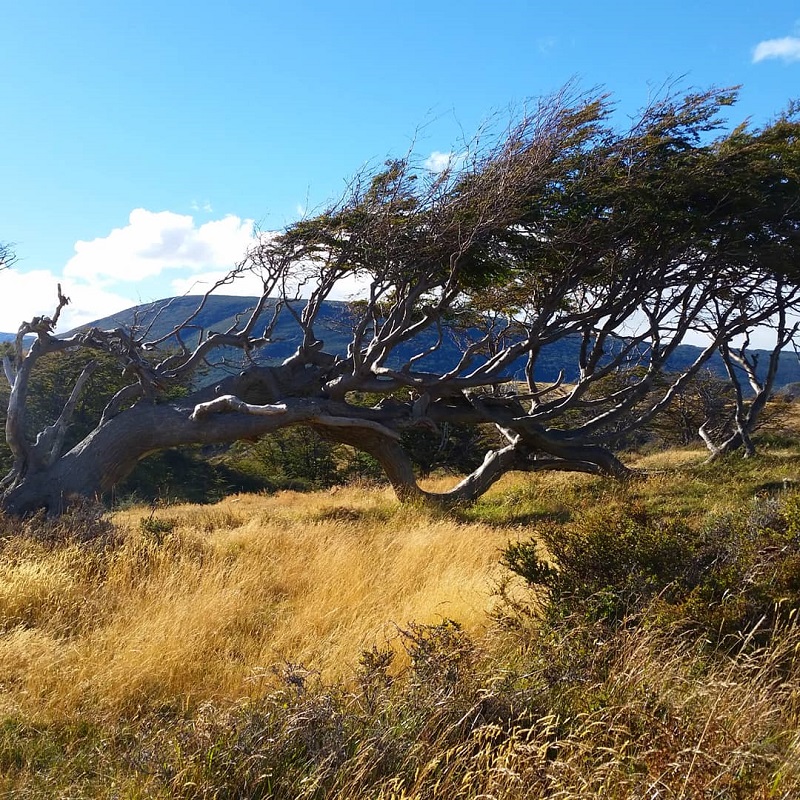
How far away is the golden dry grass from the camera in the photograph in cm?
405

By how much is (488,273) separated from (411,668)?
10.2 meters

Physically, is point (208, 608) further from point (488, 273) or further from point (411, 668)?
point (488, 273)

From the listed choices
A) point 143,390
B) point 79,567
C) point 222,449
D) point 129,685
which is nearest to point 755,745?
point 129,685

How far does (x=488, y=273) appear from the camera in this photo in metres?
13.1

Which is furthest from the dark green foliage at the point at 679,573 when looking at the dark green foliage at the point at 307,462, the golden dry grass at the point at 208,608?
the dark green foliage at the point at 307,462

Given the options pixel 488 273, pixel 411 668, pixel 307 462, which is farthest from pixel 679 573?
pixel 307 462

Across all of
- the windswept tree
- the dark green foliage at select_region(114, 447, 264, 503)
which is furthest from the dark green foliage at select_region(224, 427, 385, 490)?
the windswept tree

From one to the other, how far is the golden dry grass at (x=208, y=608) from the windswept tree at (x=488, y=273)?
171 inches

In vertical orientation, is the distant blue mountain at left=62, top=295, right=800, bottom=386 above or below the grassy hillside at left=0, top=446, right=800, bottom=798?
above

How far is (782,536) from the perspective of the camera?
195 inches

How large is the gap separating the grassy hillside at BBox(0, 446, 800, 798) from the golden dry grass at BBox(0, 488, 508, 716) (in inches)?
0.8

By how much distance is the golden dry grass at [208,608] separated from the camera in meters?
4.05

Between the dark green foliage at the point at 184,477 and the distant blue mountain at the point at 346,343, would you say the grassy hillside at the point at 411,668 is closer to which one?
the distant blue mountain at the point at 346,343

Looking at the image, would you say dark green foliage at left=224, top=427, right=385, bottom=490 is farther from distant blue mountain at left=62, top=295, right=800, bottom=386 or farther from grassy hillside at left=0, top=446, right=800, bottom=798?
grassy hillside at left=0, top=446, right=800, bottom=798
